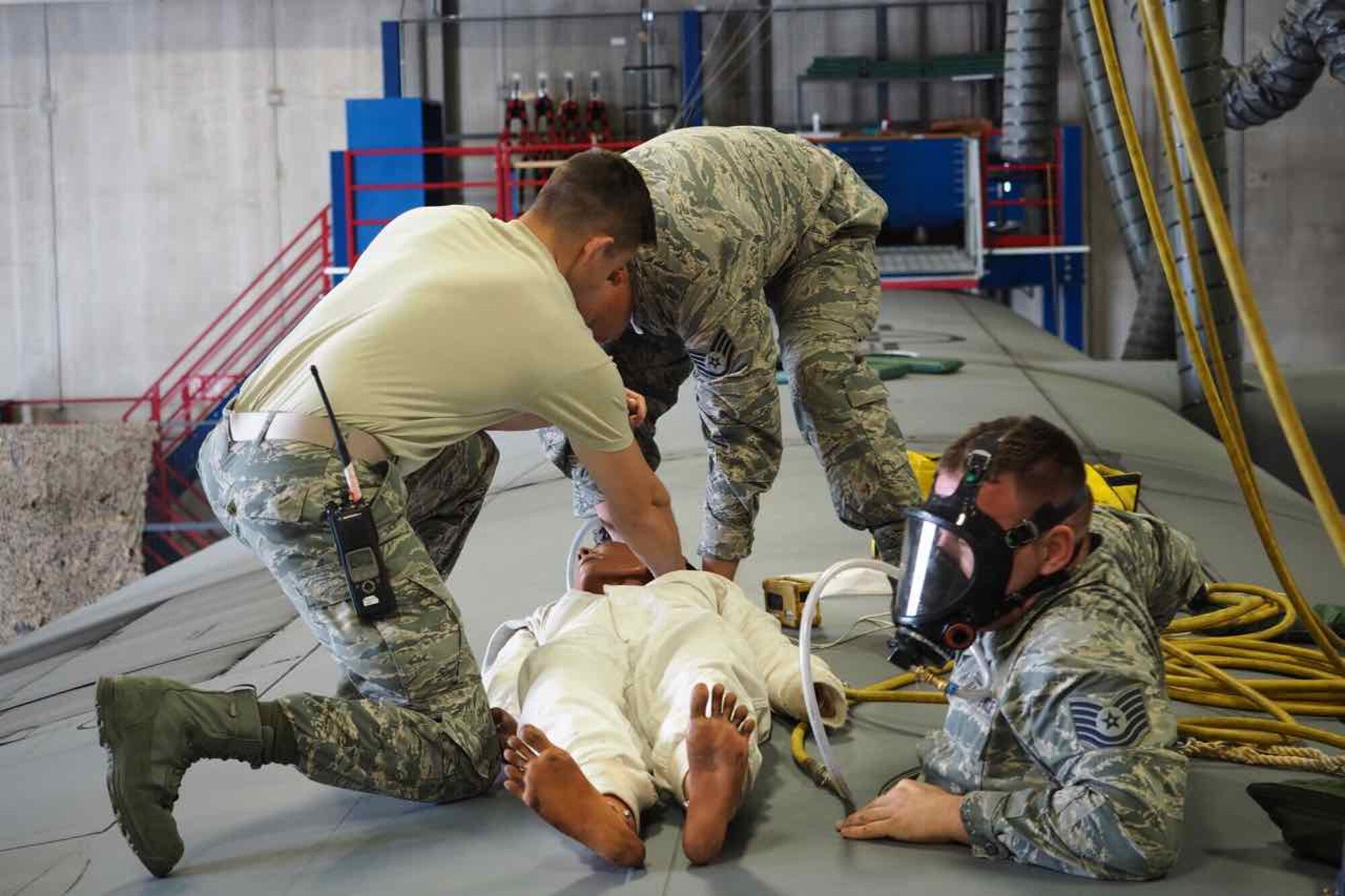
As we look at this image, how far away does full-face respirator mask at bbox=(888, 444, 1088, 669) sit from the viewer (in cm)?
206

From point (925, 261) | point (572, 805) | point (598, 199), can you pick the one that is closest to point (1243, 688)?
point (572, 805)

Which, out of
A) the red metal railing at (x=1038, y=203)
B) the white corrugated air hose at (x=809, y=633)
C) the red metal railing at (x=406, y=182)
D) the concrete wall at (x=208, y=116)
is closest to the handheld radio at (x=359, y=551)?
the white corrugated air hose at (x=809, y=633)

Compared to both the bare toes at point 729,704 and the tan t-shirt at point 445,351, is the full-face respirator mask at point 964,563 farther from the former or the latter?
the tan t-shirt at point 445,351

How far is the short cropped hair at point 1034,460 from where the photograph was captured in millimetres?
2094

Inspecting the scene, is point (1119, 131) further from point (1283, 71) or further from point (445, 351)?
point (445, 351)

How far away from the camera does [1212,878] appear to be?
6.88ft

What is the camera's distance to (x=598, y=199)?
2621mm

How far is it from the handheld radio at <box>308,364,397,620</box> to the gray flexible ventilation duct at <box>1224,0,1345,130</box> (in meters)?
5.70

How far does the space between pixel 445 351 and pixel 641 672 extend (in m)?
0.75

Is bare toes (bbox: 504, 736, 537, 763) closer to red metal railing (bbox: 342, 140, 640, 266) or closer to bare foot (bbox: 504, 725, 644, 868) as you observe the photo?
bare foot (bbox: 504, 725, 644, 868)

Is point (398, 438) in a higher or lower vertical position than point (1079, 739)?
higher

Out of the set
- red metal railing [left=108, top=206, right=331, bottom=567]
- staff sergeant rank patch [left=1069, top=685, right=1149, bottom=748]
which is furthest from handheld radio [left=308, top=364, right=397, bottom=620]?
red metal railing [left=108, top=206, right=331, bottom=567]

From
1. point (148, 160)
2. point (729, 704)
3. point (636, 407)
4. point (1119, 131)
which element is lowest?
point (729, 704)

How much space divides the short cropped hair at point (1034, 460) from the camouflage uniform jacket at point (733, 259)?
0.97 meters
